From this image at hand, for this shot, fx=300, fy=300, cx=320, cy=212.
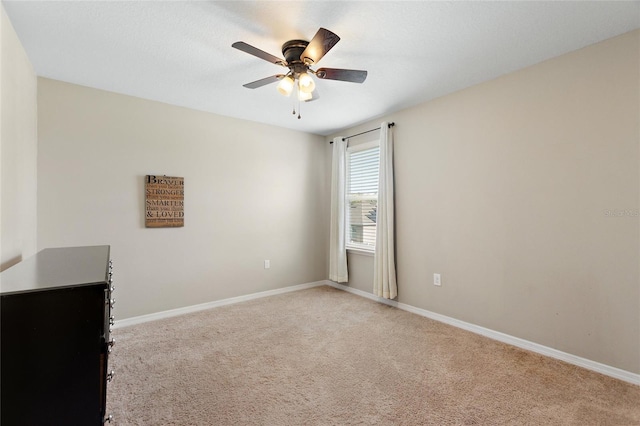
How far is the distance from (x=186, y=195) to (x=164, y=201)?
26 centimetres

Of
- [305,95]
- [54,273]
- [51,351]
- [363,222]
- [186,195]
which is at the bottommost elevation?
[51,351]

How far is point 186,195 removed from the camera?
3594mm

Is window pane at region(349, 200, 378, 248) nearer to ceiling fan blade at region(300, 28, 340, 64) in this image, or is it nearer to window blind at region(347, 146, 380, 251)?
window blind at region(347, 146, 380, 251)

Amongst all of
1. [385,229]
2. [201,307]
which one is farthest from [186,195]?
[385,229]

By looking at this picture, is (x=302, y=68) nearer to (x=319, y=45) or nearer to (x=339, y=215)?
(x=319, y=45)

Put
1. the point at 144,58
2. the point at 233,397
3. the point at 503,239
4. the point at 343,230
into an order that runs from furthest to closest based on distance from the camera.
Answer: the point at 343,230 → the point at 503,239 → the point at 144,58 → the point at 233,397

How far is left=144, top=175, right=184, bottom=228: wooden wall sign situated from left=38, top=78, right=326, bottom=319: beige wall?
0.24 ft

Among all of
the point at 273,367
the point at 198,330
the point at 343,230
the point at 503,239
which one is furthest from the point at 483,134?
the point at 198,330

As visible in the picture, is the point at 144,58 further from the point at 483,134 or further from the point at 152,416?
the point at 483,134

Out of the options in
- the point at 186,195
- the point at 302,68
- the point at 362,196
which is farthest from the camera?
the point at 362,196

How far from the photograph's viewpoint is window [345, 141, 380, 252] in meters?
4.20

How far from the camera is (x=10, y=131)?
1.99m

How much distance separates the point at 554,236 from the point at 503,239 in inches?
15.7

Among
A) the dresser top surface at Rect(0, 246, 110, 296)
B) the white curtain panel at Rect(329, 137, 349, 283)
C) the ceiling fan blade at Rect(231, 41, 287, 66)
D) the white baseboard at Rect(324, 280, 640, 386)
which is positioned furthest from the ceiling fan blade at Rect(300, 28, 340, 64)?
the white baseboard at Rect(324, 280, 640, 386)
